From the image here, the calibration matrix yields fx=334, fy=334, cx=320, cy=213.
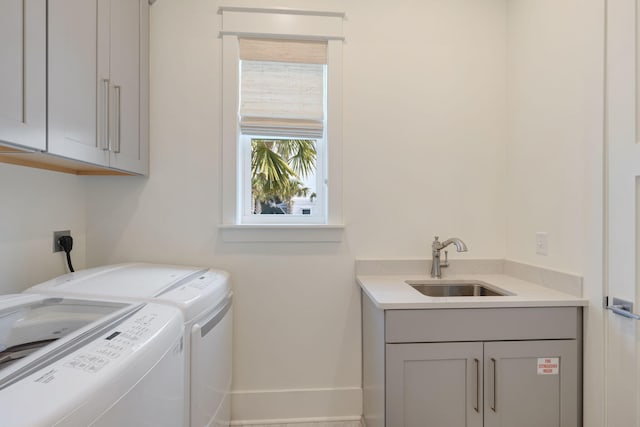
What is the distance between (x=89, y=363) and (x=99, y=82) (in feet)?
3.81

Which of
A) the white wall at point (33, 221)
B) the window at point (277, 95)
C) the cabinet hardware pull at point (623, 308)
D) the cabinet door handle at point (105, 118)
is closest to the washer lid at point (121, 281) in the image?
the white wall at point (33, 221)

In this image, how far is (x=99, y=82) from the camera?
1356mm

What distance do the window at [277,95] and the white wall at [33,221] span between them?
756mm

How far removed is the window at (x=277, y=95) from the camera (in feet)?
6.07

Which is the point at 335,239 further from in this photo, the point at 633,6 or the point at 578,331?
the point at 633,6

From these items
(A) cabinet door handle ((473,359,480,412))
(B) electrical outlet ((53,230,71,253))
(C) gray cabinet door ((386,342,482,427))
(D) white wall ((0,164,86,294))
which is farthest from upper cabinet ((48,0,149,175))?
(A) cabinet door handle ((473,359,480,412))

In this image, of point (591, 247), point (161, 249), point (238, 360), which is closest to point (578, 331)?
point (591, 247)

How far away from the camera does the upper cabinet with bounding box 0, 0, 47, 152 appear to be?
906 mm

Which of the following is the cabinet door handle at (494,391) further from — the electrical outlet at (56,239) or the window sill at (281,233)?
the electrical outlet at (56,239)

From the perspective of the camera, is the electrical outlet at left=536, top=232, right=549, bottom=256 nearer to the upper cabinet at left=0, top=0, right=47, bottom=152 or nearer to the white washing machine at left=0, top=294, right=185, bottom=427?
the white washing machine at left=0, top=294, right=185, bottom=427

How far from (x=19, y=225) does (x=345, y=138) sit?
5.10ft

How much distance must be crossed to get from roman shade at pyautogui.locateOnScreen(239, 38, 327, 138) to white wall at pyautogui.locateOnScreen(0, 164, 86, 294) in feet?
3.13

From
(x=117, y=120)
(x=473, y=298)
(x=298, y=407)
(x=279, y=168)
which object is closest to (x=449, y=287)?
(x=473, y=298)

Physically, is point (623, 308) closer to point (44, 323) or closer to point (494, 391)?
point (494, 391)
